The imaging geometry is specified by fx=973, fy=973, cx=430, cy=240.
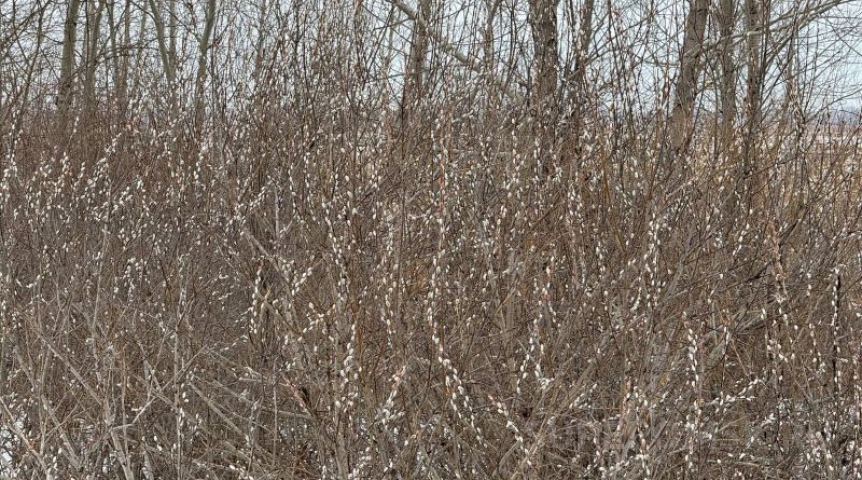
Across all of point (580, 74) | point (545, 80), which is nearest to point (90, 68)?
point (545, 80)

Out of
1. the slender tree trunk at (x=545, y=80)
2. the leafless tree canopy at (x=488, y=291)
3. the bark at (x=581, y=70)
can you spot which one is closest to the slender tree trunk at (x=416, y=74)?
the leafless tree canopy at (x=488, y=291)

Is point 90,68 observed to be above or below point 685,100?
above

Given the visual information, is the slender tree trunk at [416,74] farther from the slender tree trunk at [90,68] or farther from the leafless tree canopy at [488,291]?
the slender tree trunk at [90,68]

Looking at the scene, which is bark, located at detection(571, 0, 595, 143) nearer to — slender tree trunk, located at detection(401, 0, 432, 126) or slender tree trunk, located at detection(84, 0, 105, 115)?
slender tree trunk, located at detection(401, 0, 432, 126)

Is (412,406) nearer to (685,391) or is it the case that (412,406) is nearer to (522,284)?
(522,284)

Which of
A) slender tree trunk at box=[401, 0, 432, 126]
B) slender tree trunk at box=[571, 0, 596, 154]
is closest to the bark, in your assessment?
slender tree trunk at box=[571, 0, 596, 154]

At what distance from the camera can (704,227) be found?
3.58 metres

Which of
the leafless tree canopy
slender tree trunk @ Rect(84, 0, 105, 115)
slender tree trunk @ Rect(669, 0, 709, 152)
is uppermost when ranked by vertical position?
slender tree trunk @ Rect(84, 0, 105, 115)

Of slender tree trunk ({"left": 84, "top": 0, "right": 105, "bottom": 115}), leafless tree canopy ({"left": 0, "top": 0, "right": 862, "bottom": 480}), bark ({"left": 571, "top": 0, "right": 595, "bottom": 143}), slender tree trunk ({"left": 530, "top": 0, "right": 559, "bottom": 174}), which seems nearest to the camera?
leafless tree canopy ({"left": 0, "top": 0, "right": 862, "bottom": 480})

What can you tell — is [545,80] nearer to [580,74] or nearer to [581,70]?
[580,74]

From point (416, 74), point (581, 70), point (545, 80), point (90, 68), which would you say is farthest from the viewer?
point (90, 68)

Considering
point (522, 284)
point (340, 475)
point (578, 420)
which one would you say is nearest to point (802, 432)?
point (578, 420)

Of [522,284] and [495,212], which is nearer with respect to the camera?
[522,284]

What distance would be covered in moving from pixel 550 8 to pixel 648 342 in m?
1.31
